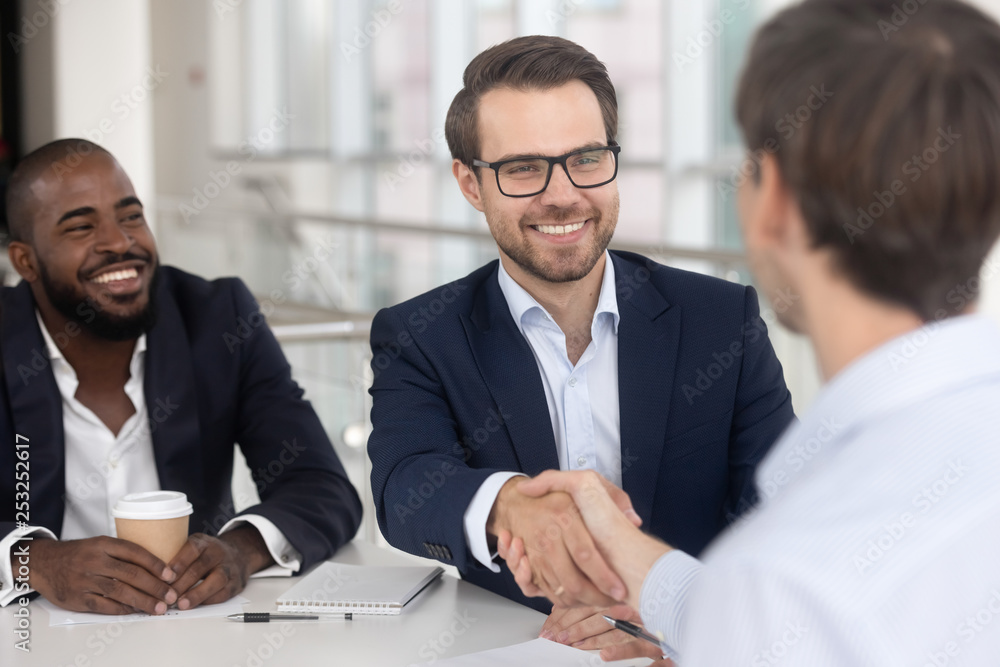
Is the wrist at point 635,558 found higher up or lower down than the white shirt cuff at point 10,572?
higher up

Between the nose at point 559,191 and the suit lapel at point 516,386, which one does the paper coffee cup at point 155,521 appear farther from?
the nose at point 559,191

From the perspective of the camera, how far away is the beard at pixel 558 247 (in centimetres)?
186

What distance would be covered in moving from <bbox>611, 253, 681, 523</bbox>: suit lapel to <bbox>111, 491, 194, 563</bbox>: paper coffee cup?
75cm

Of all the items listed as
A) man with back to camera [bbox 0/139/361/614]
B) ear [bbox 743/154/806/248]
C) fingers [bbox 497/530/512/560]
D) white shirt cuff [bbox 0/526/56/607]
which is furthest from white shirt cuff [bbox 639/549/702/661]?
white shirt cuff [bbox 0/526/56/607]

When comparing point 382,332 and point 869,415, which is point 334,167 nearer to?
point 382,332

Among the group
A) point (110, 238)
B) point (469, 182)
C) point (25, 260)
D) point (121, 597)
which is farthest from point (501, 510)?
point (25, 260)

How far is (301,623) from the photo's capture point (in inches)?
61.7

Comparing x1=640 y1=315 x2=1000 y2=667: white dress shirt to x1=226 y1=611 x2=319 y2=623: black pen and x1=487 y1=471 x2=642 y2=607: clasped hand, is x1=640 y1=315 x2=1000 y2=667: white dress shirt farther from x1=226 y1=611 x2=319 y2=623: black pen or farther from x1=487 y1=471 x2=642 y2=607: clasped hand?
x1=226 y1=611 x2=319 y2=623: black pen

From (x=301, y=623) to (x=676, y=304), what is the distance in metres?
0.88

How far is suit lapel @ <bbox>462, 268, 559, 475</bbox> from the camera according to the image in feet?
5.99

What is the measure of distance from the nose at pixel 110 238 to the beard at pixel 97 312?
21 millimetres

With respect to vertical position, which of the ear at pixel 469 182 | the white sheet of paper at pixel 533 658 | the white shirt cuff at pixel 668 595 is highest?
the ear at pixel 469 182

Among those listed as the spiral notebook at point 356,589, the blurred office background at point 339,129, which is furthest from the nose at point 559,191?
the blurred office background at point 339,129

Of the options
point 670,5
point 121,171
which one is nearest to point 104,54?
point 670,5
